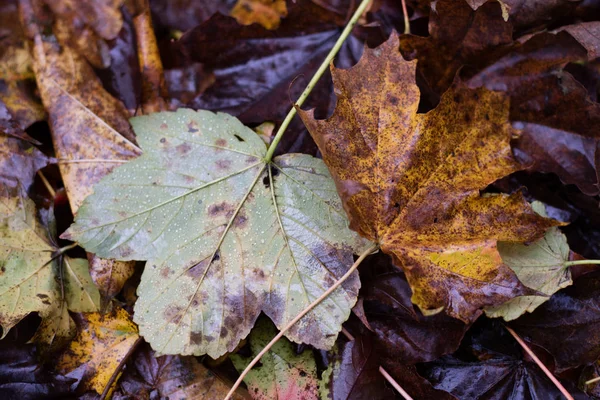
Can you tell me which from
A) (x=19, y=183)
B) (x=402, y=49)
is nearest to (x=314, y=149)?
(x=402, y=49)

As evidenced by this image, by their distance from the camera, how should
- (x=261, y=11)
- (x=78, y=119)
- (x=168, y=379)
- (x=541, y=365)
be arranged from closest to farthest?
(x=541, y=365) → (x=168, y=379) → (x=78, y=119) → (x=261, y=11)

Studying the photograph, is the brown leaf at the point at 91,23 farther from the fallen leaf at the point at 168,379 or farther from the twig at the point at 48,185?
the fallen leaf at the point at 168,379

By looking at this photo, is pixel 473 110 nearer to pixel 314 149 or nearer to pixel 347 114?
pixel 347 114

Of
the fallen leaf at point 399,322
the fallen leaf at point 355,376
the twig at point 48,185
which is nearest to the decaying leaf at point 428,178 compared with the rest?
the fallen leaf at point 399,322

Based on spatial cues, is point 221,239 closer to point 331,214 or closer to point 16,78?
point 331,214

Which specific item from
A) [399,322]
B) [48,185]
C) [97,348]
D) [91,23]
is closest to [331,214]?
[399,322]
